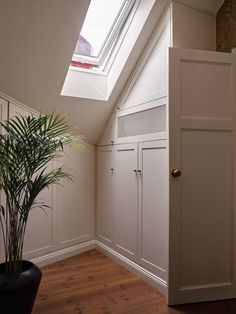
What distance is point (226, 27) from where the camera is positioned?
251 cm

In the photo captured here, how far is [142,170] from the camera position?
269 cm

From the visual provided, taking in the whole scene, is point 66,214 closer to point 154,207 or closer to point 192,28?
point 154,207

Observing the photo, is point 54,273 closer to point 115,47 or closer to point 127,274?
point 127,274

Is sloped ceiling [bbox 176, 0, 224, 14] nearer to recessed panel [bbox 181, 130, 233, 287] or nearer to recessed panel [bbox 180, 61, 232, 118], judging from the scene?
recessed panel [bbox 180, 61, 232, 118]

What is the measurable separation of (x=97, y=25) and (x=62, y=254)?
2.37 meters

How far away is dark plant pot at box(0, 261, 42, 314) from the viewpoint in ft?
5.58

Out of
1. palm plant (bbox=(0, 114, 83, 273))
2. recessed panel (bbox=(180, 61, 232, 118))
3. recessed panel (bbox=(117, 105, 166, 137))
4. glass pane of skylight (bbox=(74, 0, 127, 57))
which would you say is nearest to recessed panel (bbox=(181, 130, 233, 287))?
recessed panel (bbox=(180, 61, 232, 118))

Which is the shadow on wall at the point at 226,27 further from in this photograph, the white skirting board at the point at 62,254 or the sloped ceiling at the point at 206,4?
the white skirting board at the point at 62,254

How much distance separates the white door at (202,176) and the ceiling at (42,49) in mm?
662

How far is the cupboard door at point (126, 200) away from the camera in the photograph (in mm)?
2809

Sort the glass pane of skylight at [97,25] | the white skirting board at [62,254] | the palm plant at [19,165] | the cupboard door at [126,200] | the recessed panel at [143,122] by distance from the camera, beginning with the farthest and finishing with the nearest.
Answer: the white skirting board at [62,254] < the cupboard door at [126,200] < the glass pane of skylight at [97,25] < the recessed panel at [143,122] < the palm plant at [19,165]

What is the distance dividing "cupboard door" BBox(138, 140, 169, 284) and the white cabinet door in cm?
57

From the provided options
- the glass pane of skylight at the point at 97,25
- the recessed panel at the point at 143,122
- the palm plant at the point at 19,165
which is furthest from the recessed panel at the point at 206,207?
the glass pane of skylight at the point at 97,25

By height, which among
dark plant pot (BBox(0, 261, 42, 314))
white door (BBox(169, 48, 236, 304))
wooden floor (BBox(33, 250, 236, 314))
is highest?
white door (BBox(169, 48, 236, 304))
